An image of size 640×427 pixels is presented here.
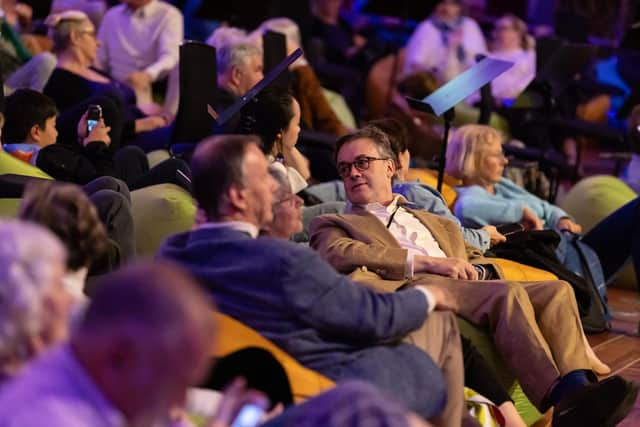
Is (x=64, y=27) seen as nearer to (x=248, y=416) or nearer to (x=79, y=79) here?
(x=79, y=79)

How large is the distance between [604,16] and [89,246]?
989cm

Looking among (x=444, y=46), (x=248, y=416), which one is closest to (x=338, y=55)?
(x=444, y=46)

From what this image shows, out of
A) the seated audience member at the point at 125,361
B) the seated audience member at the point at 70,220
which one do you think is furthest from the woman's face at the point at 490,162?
the seated audience member at the point at 125,361

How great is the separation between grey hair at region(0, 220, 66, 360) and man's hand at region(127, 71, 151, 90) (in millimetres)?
5298

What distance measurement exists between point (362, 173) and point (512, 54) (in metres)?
5.53

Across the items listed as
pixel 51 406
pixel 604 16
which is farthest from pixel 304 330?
pixel 604 16

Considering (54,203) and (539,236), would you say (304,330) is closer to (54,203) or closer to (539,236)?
(54,203)

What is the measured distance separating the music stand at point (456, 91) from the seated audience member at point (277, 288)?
2086mm

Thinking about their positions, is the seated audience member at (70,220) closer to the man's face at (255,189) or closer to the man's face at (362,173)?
the man's face at (255,189)

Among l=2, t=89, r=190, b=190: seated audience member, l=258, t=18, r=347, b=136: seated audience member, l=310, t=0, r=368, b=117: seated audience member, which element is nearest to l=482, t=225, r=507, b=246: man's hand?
l=2, t=89, r=190, b=190: seated audience member

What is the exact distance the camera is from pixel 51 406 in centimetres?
187

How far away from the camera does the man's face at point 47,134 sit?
196 inches

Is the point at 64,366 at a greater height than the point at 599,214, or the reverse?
the point at 64,366

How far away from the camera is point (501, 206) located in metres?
5.74
